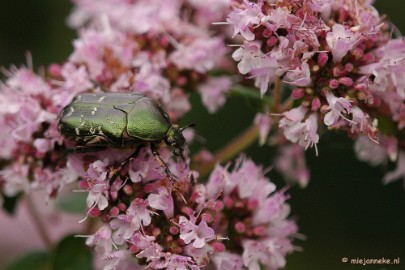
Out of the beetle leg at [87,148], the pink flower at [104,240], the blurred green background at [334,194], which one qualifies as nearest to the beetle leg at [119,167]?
the beetle leg at [87,148]

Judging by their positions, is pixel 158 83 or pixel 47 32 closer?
pixel 158 83

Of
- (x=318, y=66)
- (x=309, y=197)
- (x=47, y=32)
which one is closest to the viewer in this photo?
(x=318, y=66)

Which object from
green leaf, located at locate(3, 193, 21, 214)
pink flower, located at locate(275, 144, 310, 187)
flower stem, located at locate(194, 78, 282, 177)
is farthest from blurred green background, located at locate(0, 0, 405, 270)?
green leaf, located at locate(3, 193, 21, 214)

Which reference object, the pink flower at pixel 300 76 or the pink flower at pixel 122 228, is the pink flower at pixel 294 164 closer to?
the pink flower at pixel 300 76

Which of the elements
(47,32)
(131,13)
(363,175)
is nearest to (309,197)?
(363,175)

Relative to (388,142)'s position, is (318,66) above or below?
above

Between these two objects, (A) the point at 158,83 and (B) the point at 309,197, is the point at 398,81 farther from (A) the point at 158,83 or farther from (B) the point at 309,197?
(B) the point at 309,197
